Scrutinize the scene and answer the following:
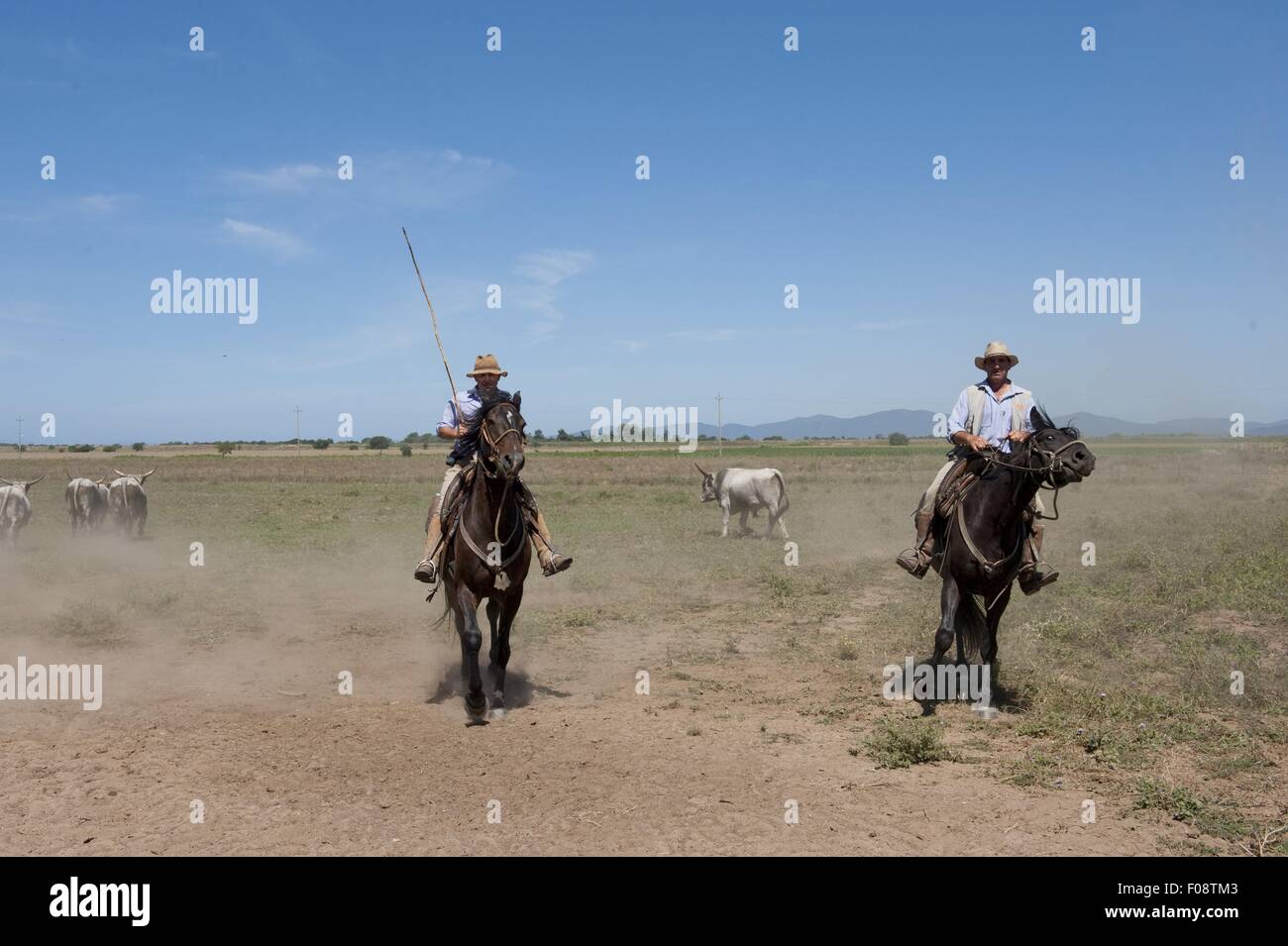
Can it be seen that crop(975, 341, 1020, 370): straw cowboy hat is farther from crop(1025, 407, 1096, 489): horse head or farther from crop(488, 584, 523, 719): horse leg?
crop(488, 584, 523, 719): horse leg

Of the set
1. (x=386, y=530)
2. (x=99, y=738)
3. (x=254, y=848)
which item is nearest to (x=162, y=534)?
(x=386, y=530)

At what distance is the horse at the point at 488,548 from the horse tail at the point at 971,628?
4.27m

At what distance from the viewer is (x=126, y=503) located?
21.4 metres

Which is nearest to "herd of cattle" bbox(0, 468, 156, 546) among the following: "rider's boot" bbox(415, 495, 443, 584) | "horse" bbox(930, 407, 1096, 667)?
"rider's boot" bbox(415, 495, 443, 584)

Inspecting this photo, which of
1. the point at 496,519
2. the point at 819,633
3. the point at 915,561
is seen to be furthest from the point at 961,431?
the point at 496,519

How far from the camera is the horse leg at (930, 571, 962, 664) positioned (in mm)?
7766

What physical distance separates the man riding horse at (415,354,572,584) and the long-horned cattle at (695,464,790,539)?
490 inches

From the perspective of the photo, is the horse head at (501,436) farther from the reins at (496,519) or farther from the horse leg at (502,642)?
the horse leg at (502,642)

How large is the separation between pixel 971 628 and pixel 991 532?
40.9 inches

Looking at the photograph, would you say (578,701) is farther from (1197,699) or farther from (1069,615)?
(1069,615)

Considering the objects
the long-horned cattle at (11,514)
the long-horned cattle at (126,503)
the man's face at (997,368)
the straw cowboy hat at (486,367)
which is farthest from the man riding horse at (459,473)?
the long-horned cattle at (126,503)

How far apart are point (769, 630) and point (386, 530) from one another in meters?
14.4

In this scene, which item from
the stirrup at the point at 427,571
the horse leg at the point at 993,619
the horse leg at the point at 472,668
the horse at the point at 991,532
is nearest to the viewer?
the horse at the point at 991,532

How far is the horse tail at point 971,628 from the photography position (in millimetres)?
8000
